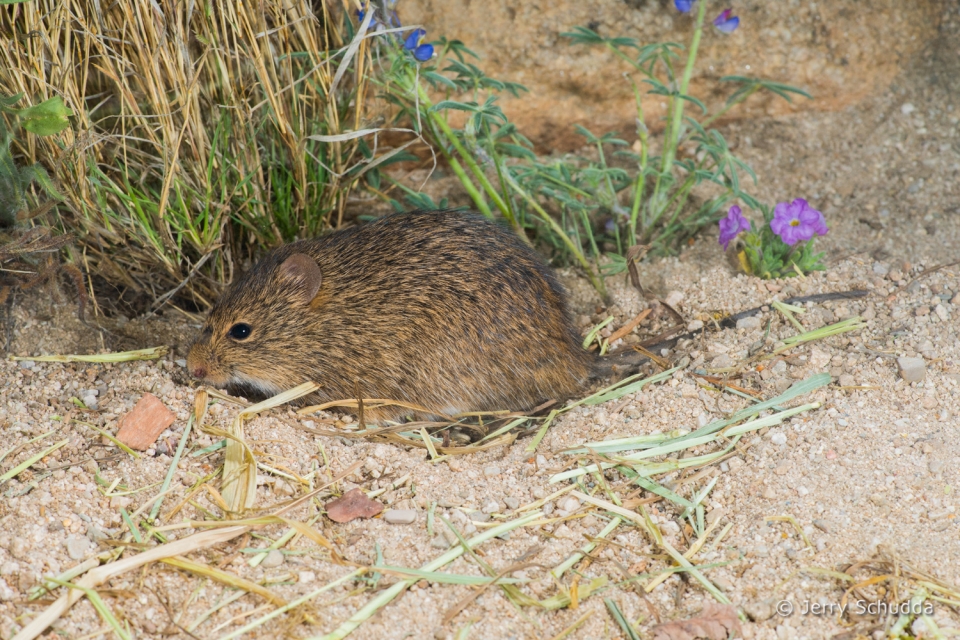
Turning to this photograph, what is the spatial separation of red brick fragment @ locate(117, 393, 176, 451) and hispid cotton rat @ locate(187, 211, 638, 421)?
1.25ft

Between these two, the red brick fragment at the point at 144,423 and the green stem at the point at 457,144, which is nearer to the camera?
the red brick fragment at the point at 144,423

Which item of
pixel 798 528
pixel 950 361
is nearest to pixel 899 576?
pixel 798 528

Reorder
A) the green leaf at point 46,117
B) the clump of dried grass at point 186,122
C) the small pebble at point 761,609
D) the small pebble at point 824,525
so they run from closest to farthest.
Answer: the small pebble at point 761,609, the small pebble at point 824,525, the green leaf at point 46,117, the clump of dried grass at point 186,122

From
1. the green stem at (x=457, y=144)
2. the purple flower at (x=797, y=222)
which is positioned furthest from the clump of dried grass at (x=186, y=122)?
the purple flower at (x=797, y=222)

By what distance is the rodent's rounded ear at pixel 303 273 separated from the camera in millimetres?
3666

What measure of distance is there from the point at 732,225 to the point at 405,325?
5.50 feet

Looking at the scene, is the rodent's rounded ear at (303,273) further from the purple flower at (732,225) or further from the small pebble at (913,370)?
the small pebble at (913,370)

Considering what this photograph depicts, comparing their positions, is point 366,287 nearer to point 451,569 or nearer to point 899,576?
point 451,569

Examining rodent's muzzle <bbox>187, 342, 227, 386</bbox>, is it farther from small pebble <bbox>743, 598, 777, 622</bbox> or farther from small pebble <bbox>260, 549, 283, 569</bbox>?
small pebble <bbox>743, 598, 777, 622</bbox>

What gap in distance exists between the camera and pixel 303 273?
3707 millimetres

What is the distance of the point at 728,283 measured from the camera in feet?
13.6

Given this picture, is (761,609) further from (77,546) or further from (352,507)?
(77,546)

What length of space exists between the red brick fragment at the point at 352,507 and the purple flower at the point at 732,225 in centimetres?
219

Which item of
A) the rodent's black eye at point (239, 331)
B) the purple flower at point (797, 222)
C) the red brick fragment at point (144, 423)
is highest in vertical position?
the purple flower at point (797, 222)
